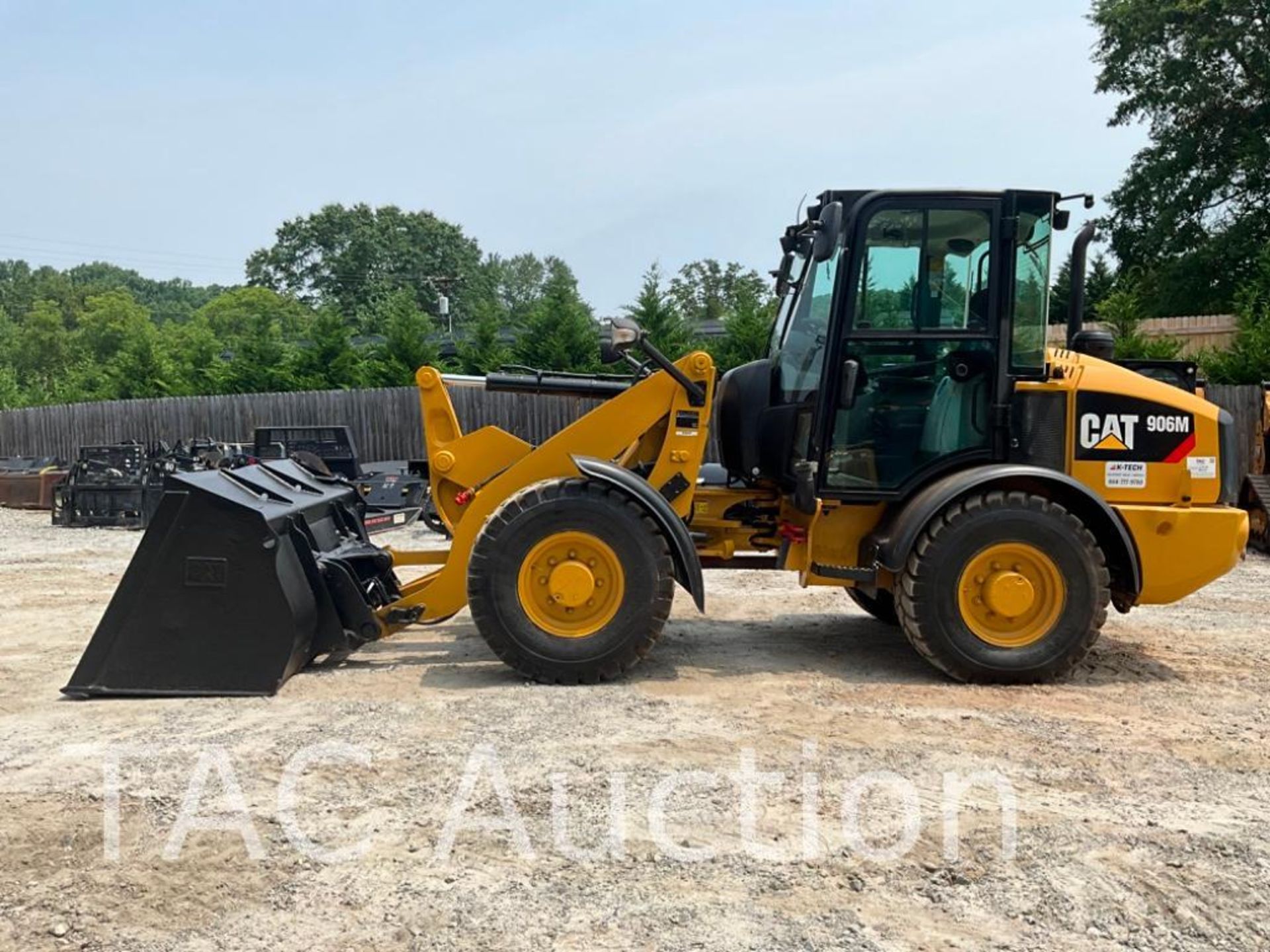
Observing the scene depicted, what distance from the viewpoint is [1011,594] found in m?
5.50

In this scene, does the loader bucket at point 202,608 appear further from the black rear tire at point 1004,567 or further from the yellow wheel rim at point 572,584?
the black rear tire at point 1004,567

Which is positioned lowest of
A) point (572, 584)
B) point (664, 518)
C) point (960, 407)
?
point (572, 584)

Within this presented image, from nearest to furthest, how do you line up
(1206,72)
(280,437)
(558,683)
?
(558,683) < (280,437) < (1206,72)

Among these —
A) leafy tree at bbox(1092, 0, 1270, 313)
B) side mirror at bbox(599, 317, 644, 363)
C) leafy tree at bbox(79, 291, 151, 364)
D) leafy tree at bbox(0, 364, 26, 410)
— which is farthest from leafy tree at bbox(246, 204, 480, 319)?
side mirror at bbox(599, 317, 644, 363)

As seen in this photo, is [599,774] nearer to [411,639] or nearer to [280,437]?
[411,639]

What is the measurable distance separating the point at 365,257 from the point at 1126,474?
204 feet

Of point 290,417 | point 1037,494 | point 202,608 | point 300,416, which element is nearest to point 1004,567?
point 1037,494

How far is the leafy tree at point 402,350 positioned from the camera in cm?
2206

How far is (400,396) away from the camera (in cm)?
1953

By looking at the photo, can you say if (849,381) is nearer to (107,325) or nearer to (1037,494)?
(1037,494)

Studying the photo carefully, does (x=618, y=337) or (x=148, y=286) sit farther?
(x=148, y=286)

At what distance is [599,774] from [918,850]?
128 centimetres

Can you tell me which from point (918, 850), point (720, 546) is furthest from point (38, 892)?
point (720, 546)

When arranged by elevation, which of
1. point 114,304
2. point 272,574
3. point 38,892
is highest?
point 114,304
